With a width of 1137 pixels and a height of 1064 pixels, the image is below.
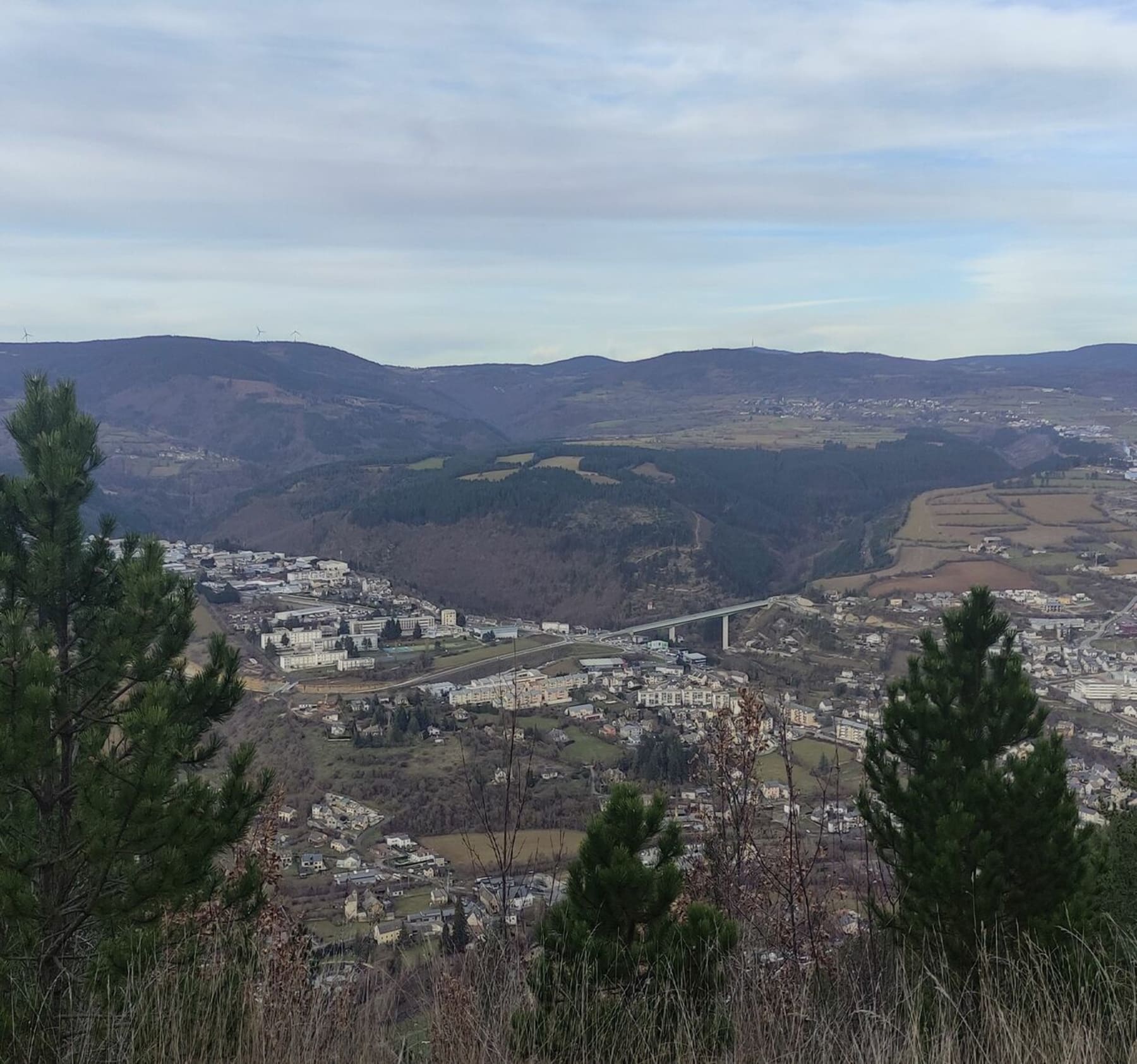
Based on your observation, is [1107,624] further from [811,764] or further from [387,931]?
[387,931]

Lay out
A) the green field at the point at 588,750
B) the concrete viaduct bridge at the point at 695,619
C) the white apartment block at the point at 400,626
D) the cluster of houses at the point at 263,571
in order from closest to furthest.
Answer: the green field at the point at 588,750, the white apartment block at the point at 400,626, the concrete viaduct bridge at the point at 695,619, the cluster of houses at the point at 263,571

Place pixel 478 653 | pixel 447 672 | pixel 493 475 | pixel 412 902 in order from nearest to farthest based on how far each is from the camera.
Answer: pixel 412 902 → pixel 447 672 → pixel 478 653 → pixel 493 475

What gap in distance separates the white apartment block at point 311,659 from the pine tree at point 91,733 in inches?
1144

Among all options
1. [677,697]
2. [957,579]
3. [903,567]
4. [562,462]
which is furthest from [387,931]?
[562,462]

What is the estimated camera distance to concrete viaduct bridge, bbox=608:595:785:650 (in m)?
45.6

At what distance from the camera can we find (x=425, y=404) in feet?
578

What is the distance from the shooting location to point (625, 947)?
4348 mm

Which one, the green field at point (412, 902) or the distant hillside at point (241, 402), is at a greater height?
the distant hillside at point (241, 402)

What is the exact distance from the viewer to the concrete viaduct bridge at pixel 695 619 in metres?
45.6

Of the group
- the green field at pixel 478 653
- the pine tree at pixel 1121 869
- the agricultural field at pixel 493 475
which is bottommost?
the green field at pixel 478 653

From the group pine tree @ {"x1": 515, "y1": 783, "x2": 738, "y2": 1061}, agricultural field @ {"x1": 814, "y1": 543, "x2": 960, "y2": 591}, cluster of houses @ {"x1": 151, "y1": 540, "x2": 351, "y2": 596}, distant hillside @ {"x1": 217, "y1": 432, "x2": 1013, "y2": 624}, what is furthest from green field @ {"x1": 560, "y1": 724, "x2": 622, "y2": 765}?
cluster of houses @ {"x1": 151, "y1": 540, "x2": 351, "y2": 596}

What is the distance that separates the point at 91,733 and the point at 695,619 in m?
42.5

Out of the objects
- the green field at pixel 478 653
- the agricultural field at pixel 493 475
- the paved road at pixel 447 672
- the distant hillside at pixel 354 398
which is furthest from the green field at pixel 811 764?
the distant hillside at pixel 354 398

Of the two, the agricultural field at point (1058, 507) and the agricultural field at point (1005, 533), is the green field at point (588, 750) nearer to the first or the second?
the agricultural field at point (1005, 533)
